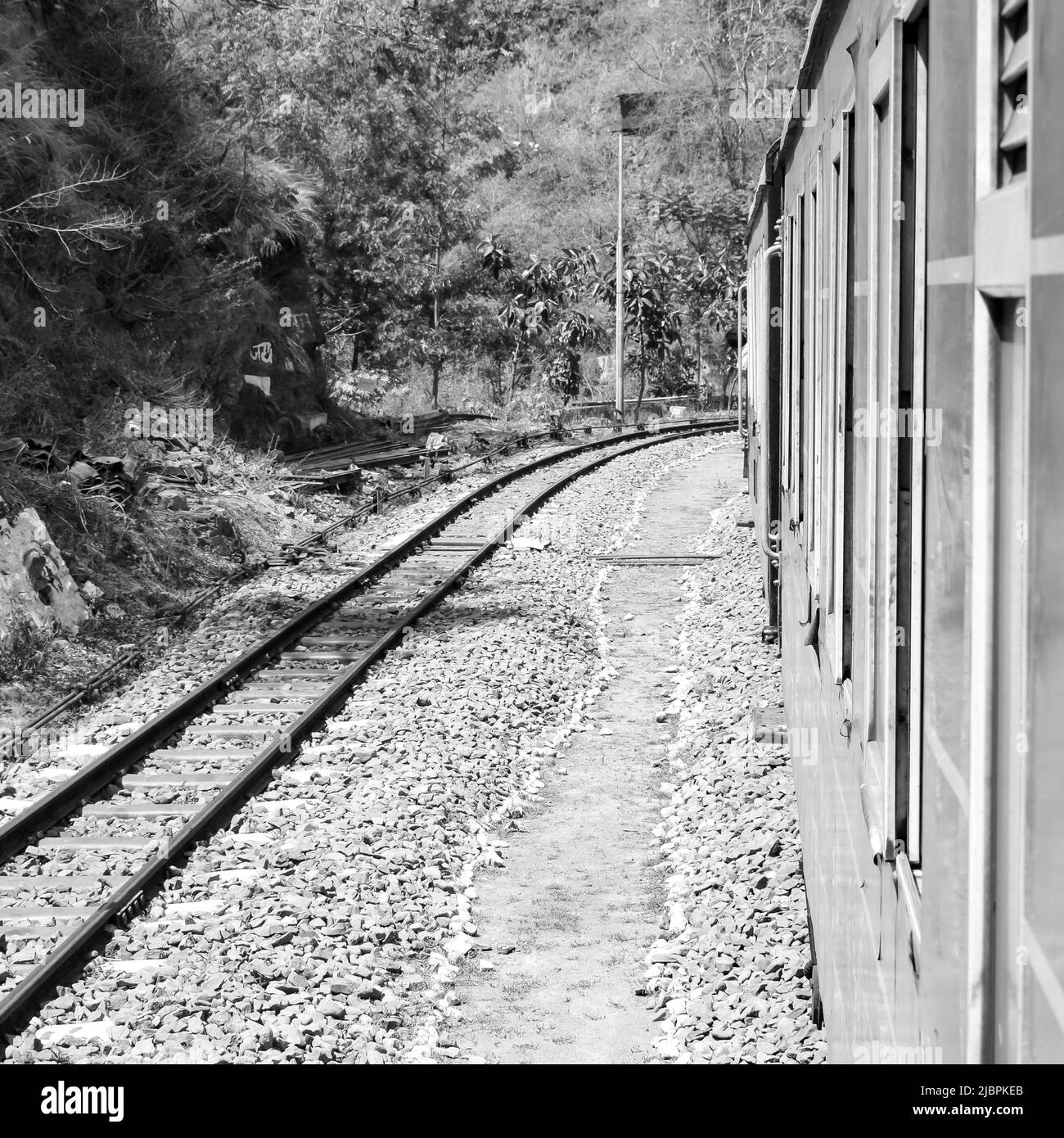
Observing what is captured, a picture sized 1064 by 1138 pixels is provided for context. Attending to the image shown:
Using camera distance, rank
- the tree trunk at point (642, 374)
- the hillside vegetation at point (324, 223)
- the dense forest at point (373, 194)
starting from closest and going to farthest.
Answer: the hillside vegetation at point (324, 223) → the dense forest at point (373, 194) → the tree trunk at point (642, 374)

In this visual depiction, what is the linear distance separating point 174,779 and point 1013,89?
7.56m

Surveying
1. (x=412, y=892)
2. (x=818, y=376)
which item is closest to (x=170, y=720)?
(x=412, y=892)

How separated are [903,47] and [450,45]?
189ft

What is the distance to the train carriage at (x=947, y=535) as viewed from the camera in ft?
4.66

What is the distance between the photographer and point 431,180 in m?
41.5

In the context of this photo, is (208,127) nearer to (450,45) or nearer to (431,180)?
(431,180)

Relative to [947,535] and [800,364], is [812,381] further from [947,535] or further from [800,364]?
[947,535]

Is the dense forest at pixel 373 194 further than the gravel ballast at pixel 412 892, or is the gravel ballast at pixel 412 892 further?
the dense forest at pixel 373 194

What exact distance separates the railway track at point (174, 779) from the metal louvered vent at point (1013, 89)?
4.85m

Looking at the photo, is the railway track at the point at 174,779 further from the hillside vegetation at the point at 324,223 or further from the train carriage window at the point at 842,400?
the train carriage window at the point at 842,400

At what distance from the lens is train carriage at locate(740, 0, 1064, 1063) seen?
1.42m
